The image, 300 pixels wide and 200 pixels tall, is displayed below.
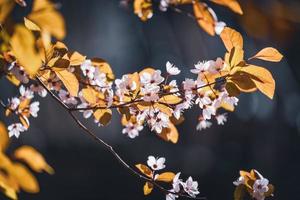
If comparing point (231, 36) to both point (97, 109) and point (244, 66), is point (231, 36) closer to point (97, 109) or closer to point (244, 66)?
point (244, 66)

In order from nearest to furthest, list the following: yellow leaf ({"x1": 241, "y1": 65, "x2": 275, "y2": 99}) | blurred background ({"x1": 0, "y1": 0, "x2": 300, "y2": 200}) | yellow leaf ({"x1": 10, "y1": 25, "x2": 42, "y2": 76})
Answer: yellow leaf ({"x1": 10, "y1": 25, "x2": 42, "y2": 76}) < yellow leaf ({"x1": 241, "y1": 65, "x2": 275, "y2": 99}) < blurred background ({"x1": 0, "y1": 0, "x2": 300, "y2": 200})

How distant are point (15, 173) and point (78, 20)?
3043mm

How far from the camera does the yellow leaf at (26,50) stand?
0.36 meters

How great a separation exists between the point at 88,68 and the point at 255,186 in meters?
0.34

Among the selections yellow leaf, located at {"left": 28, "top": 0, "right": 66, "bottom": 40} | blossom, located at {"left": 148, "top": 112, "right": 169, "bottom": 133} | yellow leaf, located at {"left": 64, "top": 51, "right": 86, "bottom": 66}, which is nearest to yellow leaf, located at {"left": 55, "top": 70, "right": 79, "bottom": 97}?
yellow leaf, located at {"left": 64, "top": 51, "right": 86, "bottom": 66}

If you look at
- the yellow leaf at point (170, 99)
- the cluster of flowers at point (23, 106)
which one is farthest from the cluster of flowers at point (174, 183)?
the cluster of flowers at point (23, 106)

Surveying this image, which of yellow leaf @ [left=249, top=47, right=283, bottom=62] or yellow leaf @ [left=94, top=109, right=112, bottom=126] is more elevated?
yellow leaf @ [left=249, top=47, right=283, bottom=62]

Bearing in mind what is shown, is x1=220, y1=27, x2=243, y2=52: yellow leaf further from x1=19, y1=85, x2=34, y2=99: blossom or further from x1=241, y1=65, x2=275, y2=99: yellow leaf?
x1=19, y1=85, x2=34, y2=99: blossom

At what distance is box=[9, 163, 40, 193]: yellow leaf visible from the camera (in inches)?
14.6

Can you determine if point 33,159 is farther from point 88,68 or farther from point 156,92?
point 88,68

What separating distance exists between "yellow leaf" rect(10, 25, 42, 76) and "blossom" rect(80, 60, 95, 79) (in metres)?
0.46

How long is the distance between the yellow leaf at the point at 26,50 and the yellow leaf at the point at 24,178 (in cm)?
8

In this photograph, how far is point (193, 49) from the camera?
3.05 m

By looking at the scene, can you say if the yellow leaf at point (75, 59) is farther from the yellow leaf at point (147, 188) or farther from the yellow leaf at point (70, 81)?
the yellow leaf at point (147, 188)
